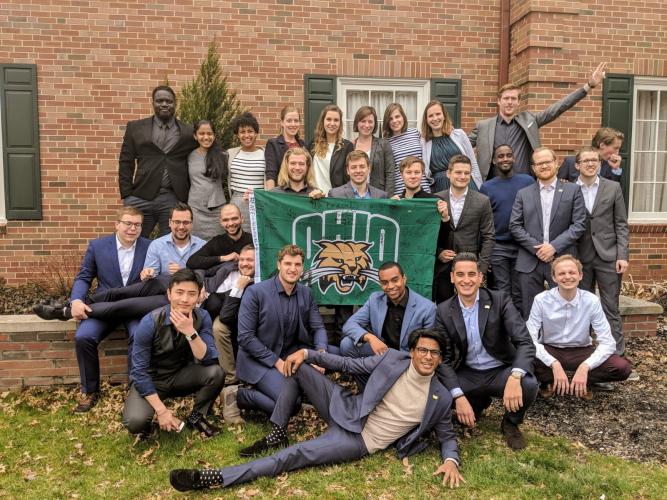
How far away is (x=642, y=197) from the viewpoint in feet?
30.3

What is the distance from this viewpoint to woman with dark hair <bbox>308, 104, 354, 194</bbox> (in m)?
5.78

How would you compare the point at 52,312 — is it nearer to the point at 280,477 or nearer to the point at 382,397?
the point at 280,477

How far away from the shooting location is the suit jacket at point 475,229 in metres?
5.35

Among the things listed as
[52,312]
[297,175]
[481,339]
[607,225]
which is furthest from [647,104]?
[52,312]

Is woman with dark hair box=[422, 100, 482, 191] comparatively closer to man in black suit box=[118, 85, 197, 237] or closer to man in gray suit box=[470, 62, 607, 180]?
man in gray suit box=[470, 62, 607, 180]

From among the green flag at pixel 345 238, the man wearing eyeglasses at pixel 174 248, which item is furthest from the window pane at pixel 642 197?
the man wearing eyeglasses at pixel 174 248

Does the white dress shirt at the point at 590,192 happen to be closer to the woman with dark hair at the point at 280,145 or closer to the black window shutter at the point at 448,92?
the woman with dark hair at the point at 280,145

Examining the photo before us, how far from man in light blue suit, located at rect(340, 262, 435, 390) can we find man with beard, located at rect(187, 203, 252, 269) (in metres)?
1.30

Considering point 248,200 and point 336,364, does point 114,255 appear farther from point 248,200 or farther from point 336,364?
point 336,364

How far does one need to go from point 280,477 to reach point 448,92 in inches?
252

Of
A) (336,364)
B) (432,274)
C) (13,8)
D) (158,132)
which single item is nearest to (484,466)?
(336,364)

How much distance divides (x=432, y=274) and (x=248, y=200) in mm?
1846

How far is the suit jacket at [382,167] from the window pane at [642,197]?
5.12m

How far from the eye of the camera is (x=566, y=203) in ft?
17.6
